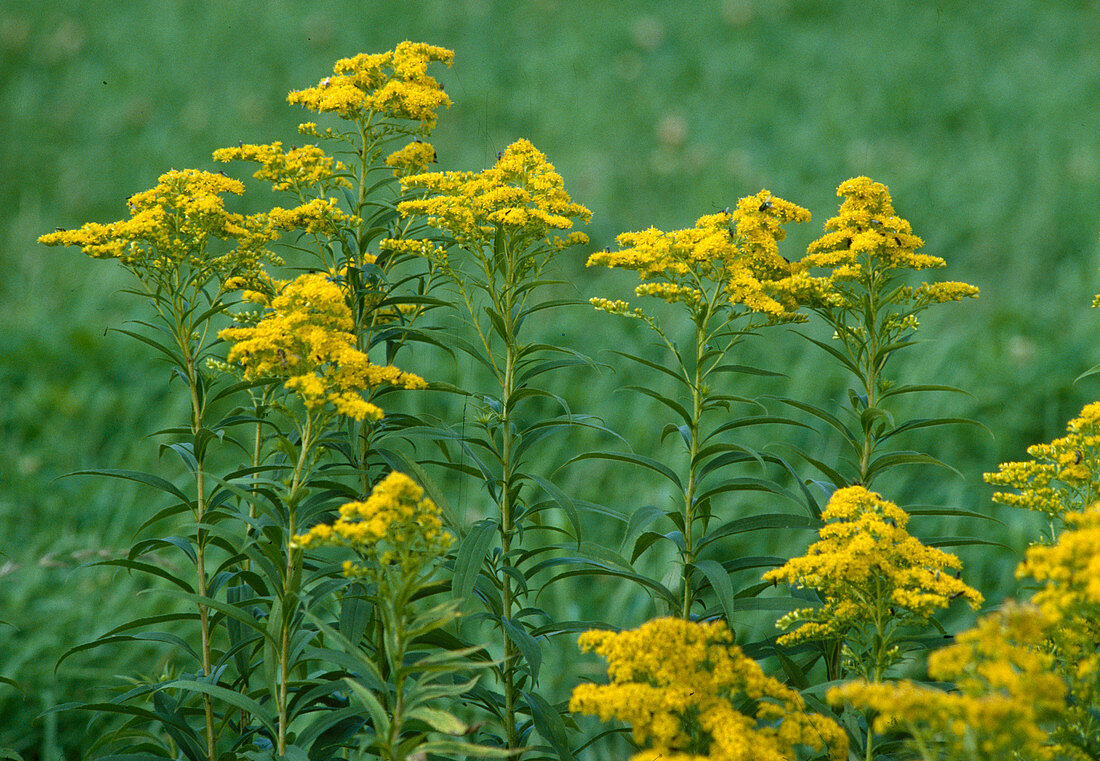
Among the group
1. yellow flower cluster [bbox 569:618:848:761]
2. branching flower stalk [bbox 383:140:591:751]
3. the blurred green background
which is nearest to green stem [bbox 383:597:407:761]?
yellow flower cluster [bbox 569:618:848:761]

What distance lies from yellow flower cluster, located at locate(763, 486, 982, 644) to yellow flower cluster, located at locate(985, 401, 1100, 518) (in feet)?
0.88

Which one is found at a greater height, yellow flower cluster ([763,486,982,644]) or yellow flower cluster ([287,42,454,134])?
yellow flower cluster ([287,42,454,134])

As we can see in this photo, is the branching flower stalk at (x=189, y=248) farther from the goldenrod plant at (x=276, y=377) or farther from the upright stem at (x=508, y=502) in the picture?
the upright stem at (x=508, y=502)

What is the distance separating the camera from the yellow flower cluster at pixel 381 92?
2424mm

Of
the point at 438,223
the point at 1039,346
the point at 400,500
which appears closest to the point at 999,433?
the point at 1039,346

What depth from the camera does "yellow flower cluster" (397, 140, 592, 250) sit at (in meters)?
2.26

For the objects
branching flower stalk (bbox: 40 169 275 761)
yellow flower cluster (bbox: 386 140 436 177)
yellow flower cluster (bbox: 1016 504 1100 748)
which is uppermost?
yellow flower cluster (bbox: 386 140 436 177)

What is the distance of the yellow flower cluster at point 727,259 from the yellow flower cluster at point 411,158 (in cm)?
57

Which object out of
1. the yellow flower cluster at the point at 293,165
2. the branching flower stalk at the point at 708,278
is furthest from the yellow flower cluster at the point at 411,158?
the branching flower stalk at the point at 708,278

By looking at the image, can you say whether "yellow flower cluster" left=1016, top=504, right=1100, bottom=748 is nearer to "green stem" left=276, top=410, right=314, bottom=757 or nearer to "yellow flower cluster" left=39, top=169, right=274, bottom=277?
"green stem" left=276, top=410, right=314, bottom=757

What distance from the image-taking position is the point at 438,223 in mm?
2303

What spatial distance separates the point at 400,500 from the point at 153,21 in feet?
32.1

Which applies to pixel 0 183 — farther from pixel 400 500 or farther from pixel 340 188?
pixel 400 500

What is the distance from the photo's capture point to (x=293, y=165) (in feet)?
8.01
